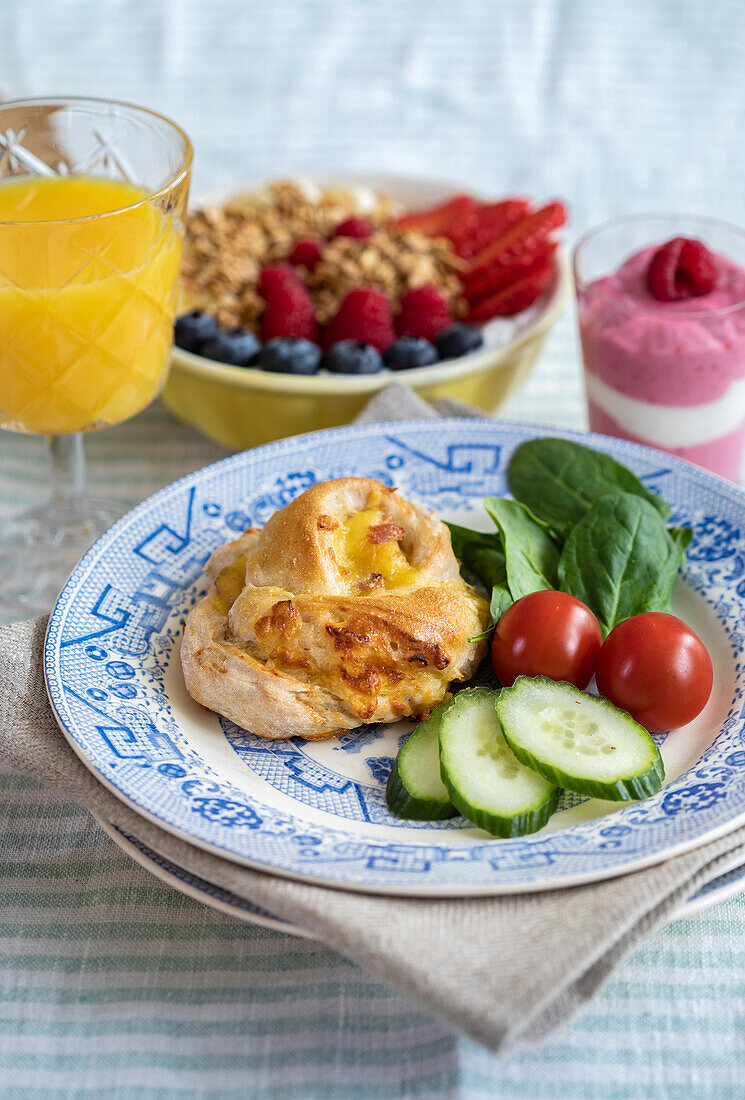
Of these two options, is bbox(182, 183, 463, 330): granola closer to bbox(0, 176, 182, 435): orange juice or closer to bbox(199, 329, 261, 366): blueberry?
bbox(199, 329, 261, 366): blueberry

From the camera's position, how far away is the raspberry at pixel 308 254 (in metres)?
4.86

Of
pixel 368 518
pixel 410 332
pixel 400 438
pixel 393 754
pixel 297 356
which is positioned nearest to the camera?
pixel 393 754

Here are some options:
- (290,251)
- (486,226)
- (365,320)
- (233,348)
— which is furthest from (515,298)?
(233,348)

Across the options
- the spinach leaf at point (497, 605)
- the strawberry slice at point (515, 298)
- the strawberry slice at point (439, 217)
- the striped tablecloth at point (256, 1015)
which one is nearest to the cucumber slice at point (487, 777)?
the spinach leaf at point (497, 605)

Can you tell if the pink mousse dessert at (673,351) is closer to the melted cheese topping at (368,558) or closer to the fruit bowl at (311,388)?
the fruit bowl at (311,388)

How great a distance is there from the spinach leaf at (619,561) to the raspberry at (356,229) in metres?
2.21

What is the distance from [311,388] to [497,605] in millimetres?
1450

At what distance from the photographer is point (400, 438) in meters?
3.79

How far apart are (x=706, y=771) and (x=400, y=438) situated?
5.33 ft

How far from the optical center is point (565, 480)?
11.5 ft

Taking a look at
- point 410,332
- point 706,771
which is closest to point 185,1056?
point 706,771

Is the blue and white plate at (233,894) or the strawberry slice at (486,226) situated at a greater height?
the strawberry slice at (486,226)

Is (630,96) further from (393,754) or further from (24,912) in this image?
(24,912)

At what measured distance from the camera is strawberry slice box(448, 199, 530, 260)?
16.4 ft
